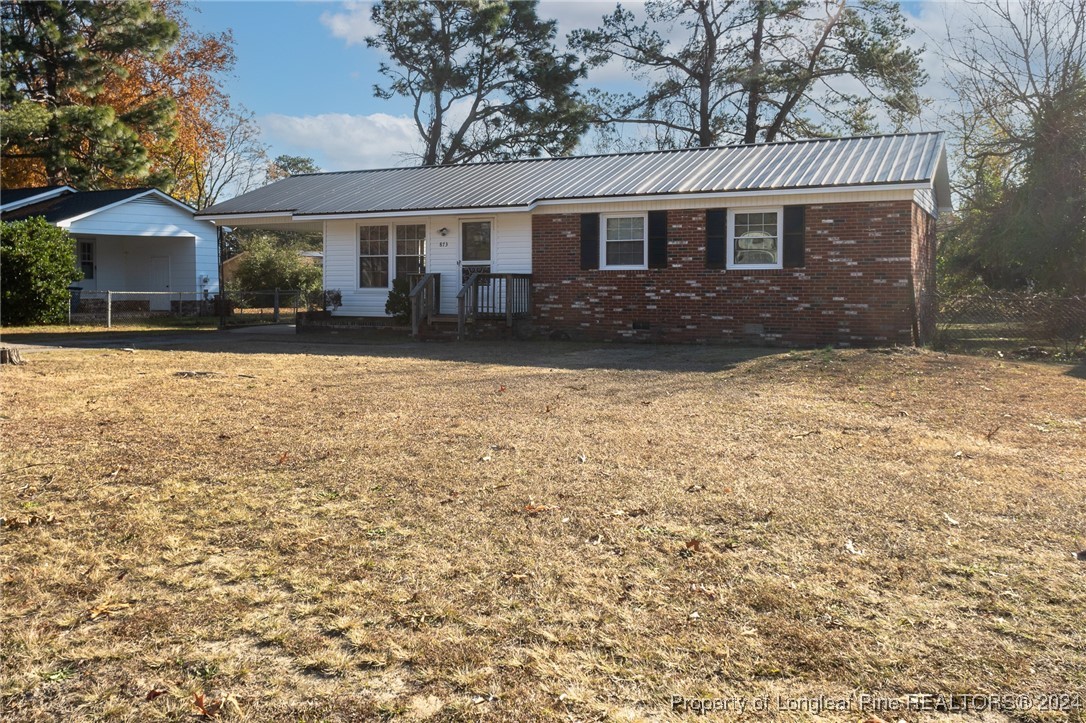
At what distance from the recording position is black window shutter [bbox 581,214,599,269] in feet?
55.7

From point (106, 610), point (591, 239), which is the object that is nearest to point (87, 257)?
point (591, 239)

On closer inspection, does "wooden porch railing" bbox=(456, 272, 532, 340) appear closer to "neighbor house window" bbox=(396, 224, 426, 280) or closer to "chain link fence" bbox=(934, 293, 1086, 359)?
"neighbor house window" bbox=(396, 224, 426, 280)

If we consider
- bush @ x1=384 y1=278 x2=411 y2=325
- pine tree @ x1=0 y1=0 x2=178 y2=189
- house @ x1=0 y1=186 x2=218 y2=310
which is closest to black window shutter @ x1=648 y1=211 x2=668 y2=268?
bush @ x1=384 y1=278 x2=411 y2=325

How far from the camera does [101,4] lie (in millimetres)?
29000

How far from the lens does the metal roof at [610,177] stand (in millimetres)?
15297

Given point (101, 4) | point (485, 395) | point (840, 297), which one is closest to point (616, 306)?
point (840, 297)

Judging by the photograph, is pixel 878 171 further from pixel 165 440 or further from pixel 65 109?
pixel 65 109

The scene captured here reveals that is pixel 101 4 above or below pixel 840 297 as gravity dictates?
above

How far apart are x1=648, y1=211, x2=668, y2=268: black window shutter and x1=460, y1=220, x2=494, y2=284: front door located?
12.2 ft

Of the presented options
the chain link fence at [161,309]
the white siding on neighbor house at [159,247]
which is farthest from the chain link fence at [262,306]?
the white siding on neighbor house at [159,247]

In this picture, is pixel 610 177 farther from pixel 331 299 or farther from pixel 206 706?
pixel 206 706

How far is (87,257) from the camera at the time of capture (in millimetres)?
26734

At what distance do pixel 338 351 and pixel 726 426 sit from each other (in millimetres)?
8880

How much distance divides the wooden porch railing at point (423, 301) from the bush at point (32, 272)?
9643mm
